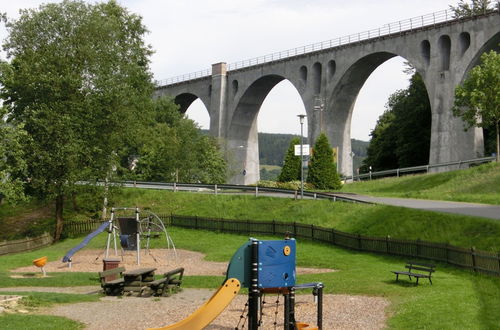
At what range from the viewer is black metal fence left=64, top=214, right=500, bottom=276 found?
75.9 feet

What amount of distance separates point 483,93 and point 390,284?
33226mm

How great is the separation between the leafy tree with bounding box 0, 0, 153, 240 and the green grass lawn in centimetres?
722

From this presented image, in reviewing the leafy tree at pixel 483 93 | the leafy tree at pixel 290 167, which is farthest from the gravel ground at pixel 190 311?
the leafy tree at pixel 290 167

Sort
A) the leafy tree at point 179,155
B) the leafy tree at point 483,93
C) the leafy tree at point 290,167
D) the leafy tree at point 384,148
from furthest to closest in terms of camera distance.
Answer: the leafy tree at point 384,148 < the leafy tree at point 179,155 < the leafy tree at point 290,167 < the leafy tree at point 483,93

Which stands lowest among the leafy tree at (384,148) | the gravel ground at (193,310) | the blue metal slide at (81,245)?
the gravel ground at (193,310)

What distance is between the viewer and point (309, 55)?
71438 millimetres

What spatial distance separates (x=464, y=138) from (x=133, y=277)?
40.9m

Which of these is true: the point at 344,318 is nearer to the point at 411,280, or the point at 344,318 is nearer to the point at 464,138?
the point at 411,280

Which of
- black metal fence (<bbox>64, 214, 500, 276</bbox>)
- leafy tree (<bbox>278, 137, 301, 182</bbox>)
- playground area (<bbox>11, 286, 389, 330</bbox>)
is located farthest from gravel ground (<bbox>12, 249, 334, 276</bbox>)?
leafy tree (<bbox>278, 137, 301, 182</bbox>)

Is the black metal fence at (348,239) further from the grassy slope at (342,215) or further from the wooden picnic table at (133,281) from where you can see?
the wooden picnic table at (133,281)

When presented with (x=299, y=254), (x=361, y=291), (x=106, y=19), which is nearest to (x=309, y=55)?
(x=106, y=19)

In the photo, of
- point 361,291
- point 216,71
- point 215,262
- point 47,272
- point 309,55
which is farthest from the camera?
point 216,71

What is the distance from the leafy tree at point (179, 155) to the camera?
64812 mm

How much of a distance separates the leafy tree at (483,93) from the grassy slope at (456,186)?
3826 millimetres
